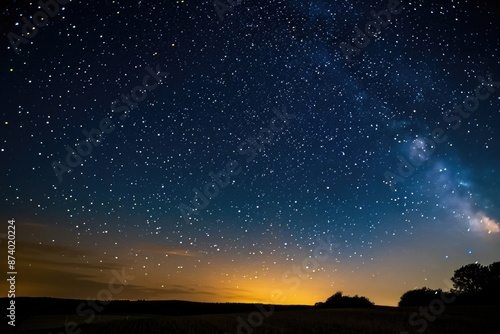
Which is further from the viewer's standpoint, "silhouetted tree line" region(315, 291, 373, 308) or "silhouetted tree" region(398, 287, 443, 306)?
"silhouetted tree line" region(315, 291, 373, 308)

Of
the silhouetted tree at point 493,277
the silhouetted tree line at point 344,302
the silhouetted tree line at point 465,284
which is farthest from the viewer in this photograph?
the silhouetted tree line at point 344,302

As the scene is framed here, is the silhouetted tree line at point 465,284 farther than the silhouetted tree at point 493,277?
Yes

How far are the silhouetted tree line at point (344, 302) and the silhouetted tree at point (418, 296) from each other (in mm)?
4090

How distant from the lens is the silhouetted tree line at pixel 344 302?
43175 mm

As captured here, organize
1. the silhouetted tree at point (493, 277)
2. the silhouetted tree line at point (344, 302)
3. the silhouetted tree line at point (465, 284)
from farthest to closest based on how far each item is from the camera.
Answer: the silhouetted tree line at point (344, 302) < the silhouetted tree line at point (465, 284) < the silhouetted tree at point (493, 277)

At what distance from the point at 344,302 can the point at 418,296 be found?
8844 millimetres

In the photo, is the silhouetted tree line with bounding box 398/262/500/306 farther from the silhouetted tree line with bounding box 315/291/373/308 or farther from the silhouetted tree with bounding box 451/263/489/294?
the silhouetted tree line with bounding box 315/291/373/308

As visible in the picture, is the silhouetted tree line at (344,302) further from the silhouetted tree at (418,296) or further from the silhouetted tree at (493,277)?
the silhouetted tree at (493,277)

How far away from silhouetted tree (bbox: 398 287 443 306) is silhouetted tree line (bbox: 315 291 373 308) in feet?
13.4

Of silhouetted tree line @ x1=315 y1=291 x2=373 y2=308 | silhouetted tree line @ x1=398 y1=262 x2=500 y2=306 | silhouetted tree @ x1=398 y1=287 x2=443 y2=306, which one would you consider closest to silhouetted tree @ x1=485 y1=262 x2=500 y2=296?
silhouetted tree line @ x1=398 y1=262 x2=500 y2=306

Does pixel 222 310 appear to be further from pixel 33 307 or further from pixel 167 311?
pixel 33 307

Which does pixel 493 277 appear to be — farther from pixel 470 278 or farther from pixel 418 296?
pixel 418 296

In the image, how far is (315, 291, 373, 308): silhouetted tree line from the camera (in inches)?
1700

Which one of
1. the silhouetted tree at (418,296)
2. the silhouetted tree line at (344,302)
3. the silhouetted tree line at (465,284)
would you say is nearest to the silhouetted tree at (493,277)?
the silhouetted tree line at (465,284)
